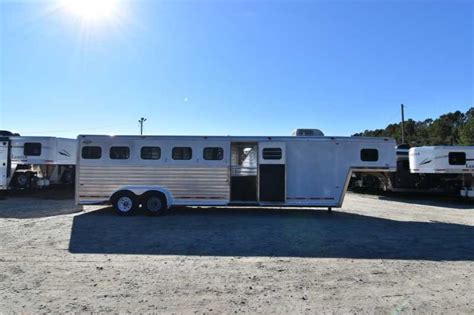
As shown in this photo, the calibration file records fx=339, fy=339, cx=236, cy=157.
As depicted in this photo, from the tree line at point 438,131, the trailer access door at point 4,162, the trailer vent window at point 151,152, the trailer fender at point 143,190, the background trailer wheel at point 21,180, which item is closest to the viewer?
the trailer fender at point 143,190

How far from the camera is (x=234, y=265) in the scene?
5.91 m

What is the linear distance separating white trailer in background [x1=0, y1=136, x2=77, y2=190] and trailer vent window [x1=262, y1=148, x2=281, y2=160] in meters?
11.5

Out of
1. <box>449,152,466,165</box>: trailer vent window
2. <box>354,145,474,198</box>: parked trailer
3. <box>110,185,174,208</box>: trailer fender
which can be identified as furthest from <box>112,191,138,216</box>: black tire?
<box>449,152,466,165</box>: trailer vent window

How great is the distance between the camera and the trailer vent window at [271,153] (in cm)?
1095

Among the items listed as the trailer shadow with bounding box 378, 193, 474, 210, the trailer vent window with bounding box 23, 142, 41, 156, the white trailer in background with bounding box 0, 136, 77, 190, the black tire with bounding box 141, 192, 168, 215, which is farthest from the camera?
the trailer vent window with bounding box 23, 142, 41, 156

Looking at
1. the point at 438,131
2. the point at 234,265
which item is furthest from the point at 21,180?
the point at 438,131

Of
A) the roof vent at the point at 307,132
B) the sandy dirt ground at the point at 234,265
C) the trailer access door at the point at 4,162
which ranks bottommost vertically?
the sandy dirt ground at the point at 234,265

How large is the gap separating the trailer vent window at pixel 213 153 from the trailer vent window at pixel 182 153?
488mm

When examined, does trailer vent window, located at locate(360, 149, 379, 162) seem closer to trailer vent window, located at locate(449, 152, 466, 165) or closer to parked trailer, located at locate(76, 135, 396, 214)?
parked trailer, located at locate(76, 135, 396, 214)

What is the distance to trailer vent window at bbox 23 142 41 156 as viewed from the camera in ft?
53.0

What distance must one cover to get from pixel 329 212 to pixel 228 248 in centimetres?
583

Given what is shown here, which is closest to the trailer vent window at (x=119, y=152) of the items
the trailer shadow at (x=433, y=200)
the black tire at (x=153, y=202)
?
the black tire at (x=153, y=202)

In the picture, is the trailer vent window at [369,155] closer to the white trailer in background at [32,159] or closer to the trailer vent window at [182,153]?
the trailer vent window at [182,153]

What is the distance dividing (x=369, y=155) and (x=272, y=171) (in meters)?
3.20
